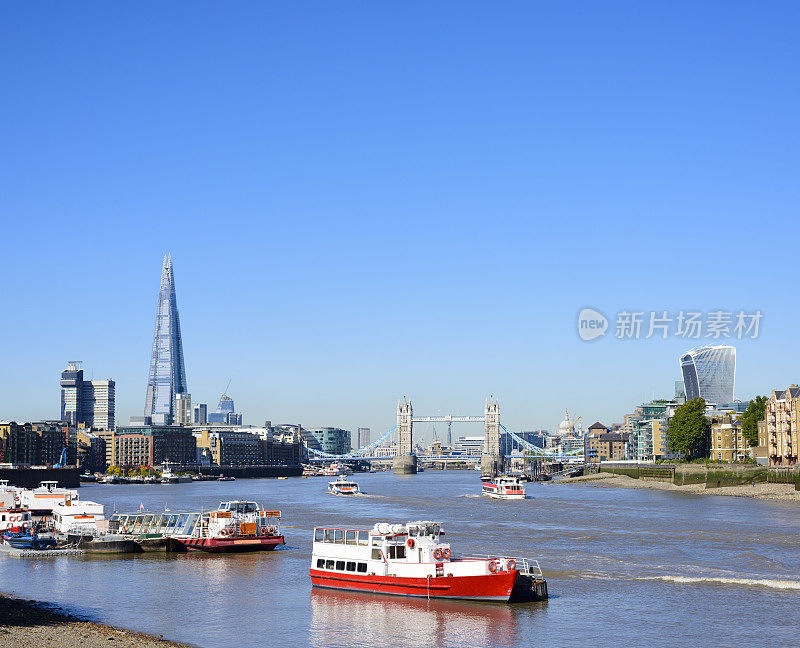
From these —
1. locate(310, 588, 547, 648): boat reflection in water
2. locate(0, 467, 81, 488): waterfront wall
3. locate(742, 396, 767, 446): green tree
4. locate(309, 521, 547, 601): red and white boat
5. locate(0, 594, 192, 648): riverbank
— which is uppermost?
locate(742, 396, 767, 446): green tree

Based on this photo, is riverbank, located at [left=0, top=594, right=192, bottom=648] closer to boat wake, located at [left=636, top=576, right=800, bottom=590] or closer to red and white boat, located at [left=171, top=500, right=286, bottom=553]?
red and white boat, located at [left=171, top=500, right=286, bottom=553]

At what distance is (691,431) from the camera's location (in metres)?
169

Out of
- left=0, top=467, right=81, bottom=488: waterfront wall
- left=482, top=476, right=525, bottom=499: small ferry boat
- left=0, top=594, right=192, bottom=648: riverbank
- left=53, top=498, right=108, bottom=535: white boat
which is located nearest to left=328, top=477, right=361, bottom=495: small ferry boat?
left=482, top=476, right=525, bottom=499: small ferry boat

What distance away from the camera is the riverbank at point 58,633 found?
31141 millimetres

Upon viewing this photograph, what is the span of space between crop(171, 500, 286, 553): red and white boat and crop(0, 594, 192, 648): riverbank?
21.1m

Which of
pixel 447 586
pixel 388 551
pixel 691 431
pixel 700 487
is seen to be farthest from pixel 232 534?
pixel 691 431

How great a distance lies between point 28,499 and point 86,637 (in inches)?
1561

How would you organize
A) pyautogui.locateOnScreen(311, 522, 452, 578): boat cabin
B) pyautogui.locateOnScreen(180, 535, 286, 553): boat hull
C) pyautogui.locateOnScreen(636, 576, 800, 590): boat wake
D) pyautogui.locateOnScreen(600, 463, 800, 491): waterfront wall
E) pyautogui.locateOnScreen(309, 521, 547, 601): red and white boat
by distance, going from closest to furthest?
pyautogui.locateOnScreen(309, 521, 547, 601): red and white boat
pyautogui.locateOnScreen(311, 522, 452, 578): boat cabin
pyautogui.locateOnScreen(636, 576, 800, 590): boat wake
pyautogui.locateOnScreen(180, 535, 286, 553): boat hull
pyautogui.locateOnScreen(600, 463, 800, 491): waterfront wall

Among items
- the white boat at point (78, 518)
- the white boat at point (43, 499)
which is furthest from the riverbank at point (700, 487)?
the white boat at point (43, 499)

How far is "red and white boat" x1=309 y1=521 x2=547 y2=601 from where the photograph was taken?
4012cm

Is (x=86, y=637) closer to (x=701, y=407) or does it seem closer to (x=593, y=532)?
(x=593, y=532)

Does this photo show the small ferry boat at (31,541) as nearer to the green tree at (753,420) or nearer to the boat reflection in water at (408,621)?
the boat reflection in water at (408,621)

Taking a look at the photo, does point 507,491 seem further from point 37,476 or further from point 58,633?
point 58,633

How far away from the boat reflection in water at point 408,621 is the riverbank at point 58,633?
240 inches
